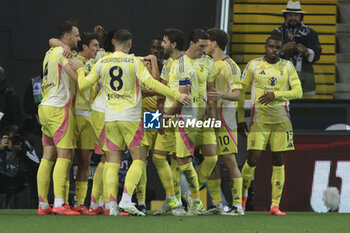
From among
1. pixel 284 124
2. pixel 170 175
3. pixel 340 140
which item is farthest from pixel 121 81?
pixel 340 140

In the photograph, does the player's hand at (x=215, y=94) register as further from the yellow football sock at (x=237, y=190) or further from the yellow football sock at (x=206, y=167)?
the yellow football sock at (x=237, y=190)

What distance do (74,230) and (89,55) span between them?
2908 millimetres

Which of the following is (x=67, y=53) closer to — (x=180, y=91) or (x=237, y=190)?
(x=180, y=91)

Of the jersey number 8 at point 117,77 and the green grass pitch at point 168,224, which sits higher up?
the jersey number 8 at point 117,77

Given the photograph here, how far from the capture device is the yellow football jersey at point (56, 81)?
9977 millimetres

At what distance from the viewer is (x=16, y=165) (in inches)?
483

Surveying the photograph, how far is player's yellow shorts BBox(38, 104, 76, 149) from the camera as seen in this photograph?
995 cm

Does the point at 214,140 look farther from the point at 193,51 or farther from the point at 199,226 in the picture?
the point at 199,226

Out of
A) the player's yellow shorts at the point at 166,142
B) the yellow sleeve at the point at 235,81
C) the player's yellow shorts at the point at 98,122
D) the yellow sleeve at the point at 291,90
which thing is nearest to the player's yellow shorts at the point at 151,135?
the player's yellow shorts at the point at 166,142

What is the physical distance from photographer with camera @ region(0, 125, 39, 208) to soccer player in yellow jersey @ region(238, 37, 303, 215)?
3023 mm

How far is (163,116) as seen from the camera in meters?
9.91

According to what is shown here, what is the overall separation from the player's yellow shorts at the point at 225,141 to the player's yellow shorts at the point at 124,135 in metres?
1.12

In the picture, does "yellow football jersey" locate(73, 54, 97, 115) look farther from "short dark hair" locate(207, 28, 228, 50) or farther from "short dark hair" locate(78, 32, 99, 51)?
"short dark hair" locate(207, 28, 228, 50)

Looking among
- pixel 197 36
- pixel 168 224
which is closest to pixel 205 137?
pixel 197 36
